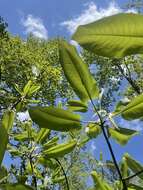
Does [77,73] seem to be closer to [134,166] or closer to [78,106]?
[78,106]

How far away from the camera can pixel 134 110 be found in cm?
67

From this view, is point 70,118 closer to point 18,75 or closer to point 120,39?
point 120,39

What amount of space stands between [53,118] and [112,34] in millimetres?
184

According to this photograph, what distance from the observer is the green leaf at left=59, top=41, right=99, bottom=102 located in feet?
2.11

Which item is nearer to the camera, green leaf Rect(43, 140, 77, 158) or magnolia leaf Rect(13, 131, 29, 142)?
green leaf Rect(43, 140, 77, 158)

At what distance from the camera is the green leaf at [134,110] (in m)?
0.65

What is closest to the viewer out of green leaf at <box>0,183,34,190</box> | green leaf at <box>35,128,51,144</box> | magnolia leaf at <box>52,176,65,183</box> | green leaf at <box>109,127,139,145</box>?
green leaf at <box>0,183,34,190</box>

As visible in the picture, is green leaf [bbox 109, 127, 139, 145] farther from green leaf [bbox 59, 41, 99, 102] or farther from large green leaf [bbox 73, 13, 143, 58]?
large green leaf [bbox 73, 13, 143, 58]

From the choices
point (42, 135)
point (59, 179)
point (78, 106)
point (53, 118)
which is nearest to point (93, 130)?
point (78, 106)

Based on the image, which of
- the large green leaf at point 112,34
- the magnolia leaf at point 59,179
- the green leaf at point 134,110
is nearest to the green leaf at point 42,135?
the magnolia leaf at point 59,179

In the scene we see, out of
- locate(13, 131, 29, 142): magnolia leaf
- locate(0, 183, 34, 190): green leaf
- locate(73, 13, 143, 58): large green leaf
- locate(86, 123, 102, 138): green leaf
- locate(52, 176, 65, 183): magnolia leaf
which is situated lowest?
locate(0, 183, 34, 190): green leaf

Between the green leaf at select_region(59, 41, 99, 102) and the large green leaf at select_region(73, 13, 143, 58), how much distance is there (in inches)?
3.8

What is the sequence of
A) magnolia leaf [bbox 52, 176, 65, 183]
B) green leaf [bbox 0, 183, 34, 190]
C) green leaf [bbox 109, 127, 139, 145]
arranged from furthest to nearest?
magnolia leaf [bbox 52, 176, 65, 183] < green leaf [bbox 109, 127, 139, 145] < green leaf [bbox 0, 183, 34, 190]

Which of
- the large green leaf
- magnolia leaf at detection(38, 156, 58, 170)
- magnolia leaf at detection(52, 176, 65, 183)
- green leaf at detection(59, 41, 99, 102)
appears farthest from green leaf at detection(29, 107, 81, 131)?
magnolia leaf at detection(52, 176, 65, 183)
